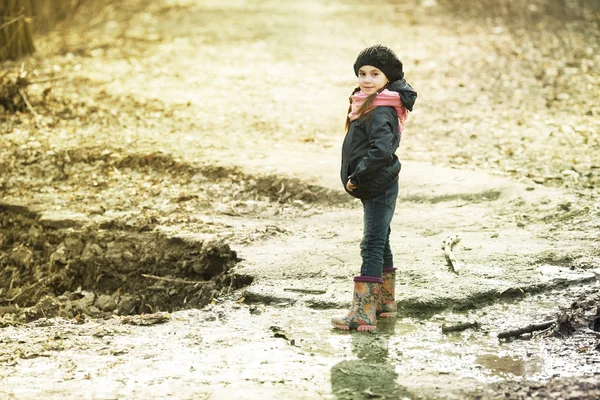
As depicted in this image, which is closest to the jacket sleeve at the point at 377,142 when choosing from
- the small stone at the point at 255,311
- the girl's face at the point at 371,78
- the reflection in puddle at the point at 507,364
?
the girl's face at the point at 371,78

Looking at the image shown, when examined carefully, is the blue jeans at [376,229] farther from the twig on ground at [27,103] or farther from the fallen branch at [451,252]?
the twig on ground at [27,103]

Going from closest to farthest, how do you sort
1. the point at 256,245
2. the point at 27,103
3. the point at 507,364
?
1. the point at 507,364
2. the point at 256,245
3. the point at 27,103

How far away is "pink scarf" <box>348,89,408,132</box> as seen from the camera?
4.58m

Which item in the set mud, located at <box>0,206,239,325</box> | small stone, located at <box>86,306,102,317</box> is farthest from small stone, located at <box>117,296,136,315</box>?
small stone, located at <box>86,306,102,317</box>

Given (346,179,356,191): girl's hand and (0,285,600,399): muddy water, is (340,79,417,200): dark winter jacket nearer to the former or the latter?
(346,179,356,191): girl's hand

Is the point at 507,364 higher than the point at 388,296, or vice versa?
the point at 388,296

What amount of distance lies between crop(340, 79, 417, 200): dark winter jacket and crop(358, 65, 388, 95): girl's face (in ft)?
0.27

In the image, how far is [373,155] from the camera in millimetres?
4492

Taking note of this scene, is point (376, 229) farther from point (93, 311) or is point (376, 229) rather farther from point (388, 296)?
point (93, 311)

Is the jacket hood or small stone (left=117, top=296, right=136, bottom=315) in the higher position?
the jacket hood

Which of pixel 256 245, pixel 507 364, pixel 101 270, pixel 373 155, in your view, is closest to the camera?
pixel 507 364

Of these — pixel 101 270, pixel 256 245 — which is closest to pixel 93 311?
pixel 101 270

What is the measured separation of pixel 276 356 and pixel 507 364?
113 centimetres

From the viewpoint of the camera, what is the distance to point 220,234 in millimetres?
6305
